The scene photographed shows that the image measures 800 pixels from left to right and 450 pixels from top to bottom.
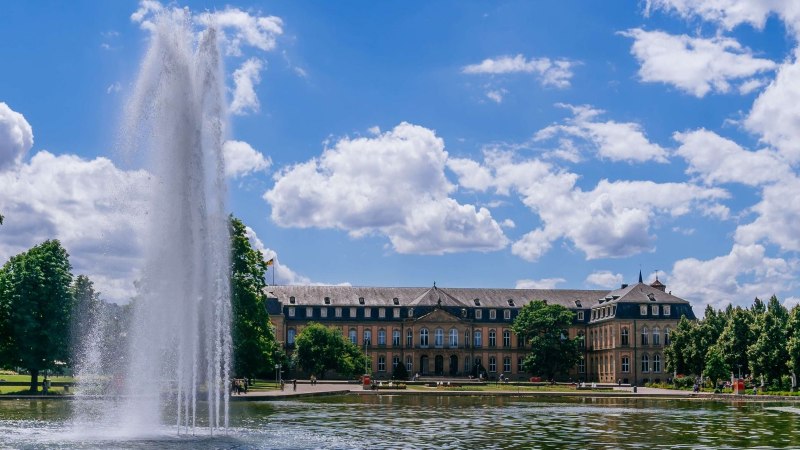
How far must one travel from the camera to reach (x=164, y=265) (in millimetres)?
34812

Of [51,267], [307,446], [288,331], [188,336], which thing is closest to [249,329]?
[51,267]

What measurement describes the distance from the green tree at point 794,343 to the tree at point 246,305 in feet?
149

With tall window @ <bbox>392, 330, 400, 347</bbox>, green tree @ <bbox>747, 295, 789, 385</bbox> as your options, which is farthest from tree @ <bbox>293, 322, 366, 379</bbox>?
green tree @ <bbox>747, 295, 789, 385</bbox>

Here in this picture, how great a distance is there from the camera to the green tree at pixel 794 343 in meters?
79.9

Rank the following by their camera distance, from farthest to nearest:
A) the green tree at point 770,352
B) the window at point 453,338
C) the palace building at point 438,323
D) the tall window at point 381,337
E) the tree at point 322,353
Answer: the tall window at point 381,337 → the window at point 453,338 → the palace building at point 438,323 → the tree at point 322,353 → the green tree at point 770,352

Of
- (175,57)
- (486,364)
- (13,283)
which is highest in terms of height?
(175,57)

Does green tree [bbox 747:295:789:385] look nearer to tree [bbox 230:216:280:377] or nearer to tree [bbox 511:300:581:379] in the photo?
tree [bbox 511:300:581:379]

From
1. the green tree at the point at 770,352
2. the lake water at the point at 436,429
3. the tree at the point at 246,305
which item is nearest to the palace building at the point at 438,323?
the green tree at the point at 770,352

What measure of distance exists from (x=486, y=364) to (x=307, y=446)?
110024mm

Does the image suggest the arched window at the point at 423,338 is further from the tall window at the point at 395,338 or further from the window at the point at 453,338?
the window at the point at 453,338

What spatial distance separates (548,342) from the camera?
407 feet

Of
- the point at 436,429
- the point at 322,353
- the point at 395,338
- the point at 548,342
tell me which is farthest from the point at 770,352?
the point at 395,338

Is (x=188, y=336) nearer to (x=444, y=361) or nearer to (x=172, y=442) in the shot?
(x=172, y=442)

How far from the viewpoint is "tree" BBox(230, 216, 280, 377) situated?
6569 centimetres
